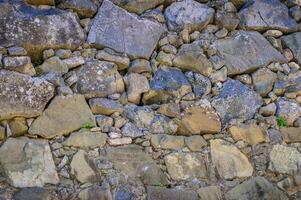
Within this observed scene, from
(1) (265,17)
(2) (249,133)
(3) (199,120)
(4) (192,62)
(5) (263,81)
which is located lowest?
(2) (249,133)

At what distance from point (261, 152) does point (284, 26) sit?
1156 mm

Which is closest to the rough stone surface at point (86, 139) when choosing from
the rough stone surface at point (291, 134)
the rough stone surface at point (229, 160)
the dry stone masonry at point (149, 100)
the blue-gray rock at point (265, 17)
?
the dry stone masonry at point (149, 100)

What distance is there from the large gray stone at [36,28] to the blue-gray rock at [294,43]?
1.72m

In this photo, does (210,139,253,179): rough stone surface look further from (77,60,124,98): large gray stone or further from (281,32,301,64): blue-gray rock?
(281,32,301,64): blue-gray rock

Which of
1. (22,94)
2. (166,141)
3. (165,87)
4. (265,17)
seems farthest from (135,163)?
(265,17)

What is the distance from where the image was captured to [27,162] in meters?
2.78

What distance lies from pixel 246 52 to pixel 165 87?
2.50 ft

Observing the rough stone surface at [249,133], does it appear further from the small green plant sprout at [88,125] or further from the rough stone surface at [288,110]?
the small green plant sprout at [88,125]

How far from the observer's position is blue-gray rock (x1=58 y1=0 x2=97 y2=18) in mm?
3271

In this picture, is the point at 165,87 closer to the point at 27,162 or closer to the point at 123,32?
the point at 123,32

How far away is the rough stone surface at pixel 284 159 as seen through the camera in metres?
3.26

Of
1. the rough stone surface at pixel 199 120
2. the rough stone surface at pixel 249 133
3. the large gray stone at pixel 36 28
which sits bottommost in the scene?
the rough stone surface at pixel 249 133

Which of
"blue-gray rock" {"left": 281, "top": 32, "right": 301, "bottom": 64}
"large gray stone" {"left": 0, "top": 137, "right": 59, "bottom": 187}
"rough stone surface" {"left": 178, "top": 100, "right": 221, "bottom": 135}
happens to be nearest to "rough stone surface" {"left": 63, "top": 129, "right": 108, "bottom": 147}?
"large gray stone" {"left": 0, "top": 137, "right": 59, "bottom": 187}

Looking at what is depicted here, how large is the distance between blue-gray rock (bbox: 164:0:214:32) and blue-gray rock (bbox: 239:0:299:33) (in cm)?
32
